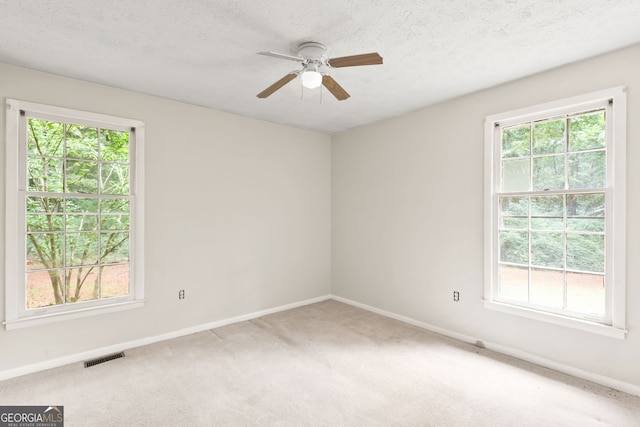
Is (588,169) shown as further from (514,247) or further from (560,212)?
(514,247)

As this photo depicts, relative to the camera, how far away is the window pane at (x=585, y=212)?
2488 mm

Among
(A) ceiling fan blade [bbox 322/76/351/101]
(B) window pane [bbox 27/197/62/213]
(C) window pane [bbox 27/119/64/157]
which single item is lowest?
(B) window pane [bbox 27/197/62/213]

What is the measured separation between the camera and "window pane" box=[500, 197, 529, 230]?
2904 millimetres

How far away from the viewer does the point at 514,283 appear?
9.74ft

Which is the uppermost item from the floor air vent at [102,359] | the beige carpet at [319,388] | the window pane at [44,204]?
the window pane at [44,204]

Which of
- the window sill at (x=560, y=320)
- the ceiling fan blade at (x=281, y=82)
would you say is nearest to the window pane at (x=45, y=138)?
the ceiling fan blade at (x=281, y=82)

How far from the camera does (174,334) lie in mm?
3361

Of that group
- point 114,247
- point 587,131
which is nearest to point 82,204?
point 114,247

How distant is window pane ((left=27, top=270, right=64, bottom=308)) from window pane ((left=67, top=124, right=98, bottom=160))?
43.4 inches

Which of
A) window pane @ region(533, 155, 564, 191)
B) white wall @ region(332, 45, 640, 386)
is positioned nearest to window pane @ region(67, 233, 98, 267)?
white wall @ region(332, 45, 640, 386)

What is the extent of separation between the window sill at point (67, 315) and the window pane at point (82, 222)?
0.77m

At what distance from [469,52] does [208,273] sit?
3.43 metres

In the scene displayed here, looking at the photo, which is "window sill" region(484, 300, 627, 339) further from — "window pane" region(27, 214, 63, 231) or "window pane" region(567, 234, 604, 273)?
"window pane" region(27, 214, 63, 231)

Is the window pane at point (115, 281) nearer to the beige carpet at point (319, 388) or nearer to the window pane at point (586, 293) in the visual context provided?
the beige carpet at point (319, 388)
